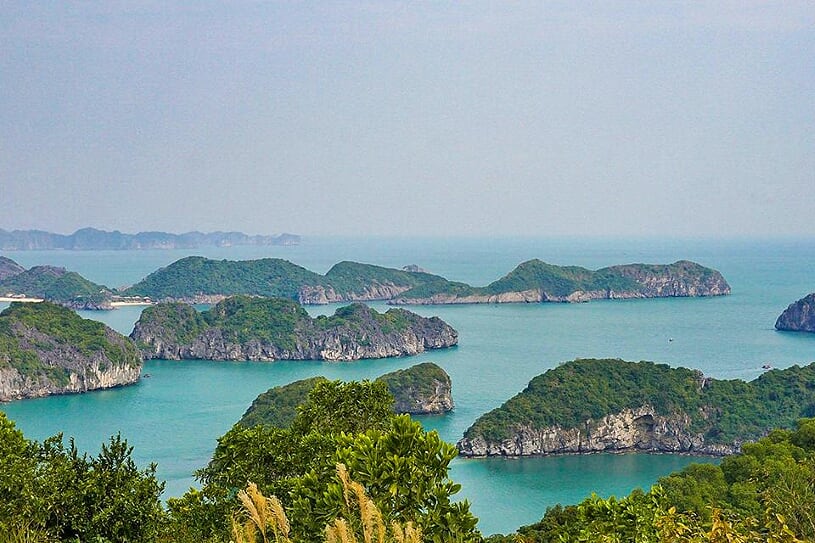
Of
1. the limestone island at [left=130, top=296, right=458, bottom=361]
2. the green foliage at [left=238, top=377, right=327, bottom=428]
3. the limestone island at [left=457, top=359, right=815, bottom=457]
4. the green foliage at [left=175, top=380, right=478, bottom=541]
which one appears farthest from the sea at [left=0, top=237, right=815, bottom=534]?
the green foliage at [left=238, top=377, right=327, bottom=428]

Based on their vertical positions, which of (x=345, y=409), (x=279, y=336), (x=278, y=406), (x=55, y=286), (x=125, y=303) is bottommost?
(x=278, y=406)

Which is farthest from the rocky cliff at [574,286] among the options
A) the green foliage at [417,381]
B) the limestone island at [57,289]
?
the green foliage at [417,381]

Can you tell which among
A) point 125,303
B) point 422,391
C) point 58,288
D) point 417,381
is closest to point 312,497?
point 422,391

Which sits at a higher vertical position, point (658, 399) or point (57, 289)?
point (57, 289)

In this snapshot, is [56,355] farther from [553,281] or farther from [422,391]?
[553,281]

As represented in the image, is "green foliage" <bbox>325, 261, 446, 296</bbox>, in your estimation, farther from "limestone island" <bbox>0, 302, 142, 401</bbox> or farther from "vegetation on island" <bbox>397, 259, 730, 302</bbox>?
"limestone island" <bbox>0, 302, 142, 401</bbox>
